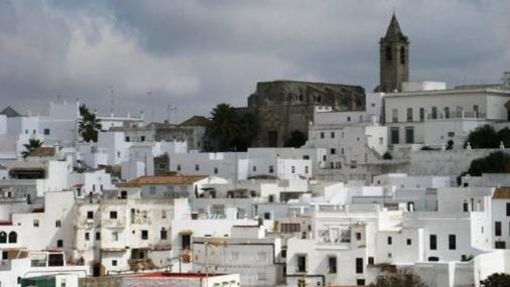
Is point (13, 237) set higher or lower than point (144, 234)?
lower

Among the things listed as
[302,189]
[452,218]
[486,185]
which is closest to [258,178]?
[302,189]

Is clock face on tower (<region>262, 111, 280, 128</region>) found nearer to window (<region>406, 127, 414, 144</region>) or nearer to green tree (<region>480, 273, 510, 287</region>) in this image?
window (<region>406, 127, 414, 144</region>)

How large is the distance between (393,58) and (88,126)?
17.1 meters

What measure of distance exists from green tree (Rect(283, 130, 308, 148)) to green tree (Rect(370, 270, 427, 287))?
25569 millimetres

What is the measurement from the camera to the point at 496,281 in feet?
136

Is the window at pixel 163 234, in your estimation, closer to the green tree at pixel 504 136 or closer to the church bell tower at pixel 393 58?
the green tree at pixel 504 136

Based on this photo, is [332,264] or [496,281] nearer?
[496,281]

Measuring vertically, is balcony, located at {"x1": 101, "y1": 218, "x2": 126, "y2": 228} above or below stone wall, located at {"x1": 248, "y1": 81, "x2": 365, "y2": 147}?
below

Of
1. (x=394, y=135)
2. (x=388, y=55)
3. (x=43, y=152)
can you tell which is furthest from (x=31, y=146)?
(x=388, y=55)

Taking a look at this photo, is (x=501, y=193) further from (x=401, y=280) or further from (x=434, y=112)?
(x=434, y=112)

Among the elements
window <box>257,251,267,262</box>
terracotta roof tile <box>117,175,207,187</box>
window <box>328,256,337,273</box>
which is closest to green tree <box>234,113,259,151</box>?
terracotta roof tile <box>117,175,207,187</box>

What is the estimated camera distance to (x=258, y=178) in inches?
2345

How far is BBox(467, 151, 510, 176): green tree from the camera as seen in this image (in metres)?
55.8

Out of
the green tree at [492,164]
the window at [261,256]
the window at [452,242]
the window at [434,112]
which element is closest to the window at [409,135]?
the window at [434,112]
